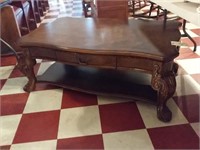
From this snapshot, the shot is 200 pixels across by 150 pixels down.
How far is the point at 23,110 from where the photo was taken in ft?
5.41

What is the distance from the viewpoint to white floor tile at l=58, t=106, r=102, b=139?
54.5 inches

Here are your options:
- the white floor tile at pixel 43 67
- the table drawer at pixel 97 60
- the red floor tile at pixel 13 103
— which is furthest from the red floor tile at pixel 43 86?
the table drawer at pixel 97 60

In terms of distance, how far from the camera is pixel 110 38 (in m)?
1.55

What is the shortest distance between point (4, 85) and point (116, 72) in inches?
41.4

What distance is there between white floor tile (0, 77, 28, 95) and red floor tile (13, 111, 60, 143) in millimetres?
402

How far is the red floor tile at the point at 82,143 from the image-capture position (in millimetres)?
1275

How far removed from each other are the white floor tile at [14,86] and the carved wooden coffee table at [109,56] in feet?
0.33

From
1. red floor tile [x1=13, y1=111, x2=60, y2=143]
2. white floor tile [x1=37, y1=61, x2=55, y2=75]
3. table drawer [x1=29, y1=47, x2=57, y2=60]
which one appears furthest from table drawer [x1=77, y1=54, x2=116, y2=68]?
white floor tile [x1=37, y1=61, x2=55, y2=75]

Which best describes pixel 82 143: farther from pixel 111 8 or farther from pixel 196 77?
pixel 111 8

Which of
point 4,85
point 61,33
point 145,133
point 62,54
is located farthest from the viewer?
point 4,85

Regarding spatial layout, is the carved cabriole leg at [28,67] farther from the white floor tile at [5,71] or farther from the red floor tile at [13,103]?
the white floor tile at [5,71]

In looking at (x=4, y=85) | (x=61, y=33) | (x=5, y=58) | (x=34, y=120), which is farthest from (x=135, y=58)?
(x=5, y=58)

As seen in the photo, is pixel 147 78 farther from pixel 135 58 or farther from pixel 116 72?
pixel 135 58

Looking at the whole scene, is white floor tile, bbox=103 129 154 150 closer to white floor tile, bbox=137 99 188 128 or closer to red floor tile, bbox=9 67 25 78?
white floor tile, bbox=137 99 188 128
